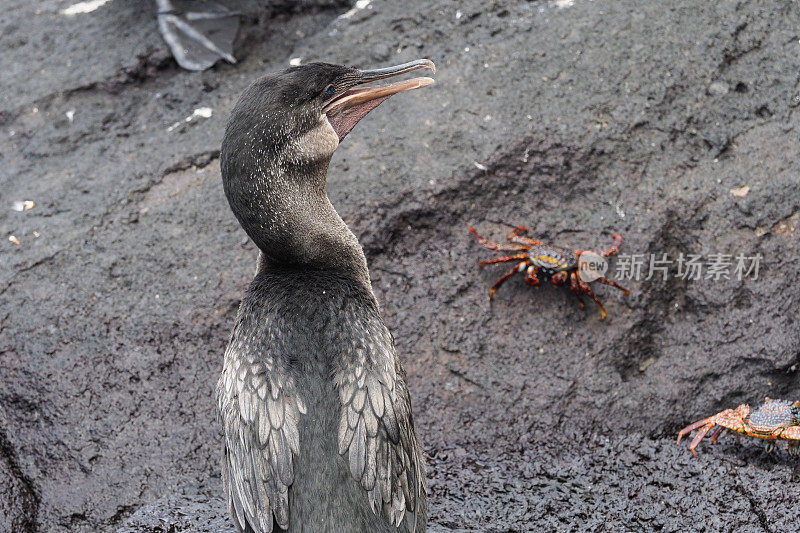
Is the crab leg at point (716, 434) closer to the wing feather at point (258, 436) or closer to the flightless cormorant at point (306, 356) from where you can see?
the flightless cormorant at point (306, 356)

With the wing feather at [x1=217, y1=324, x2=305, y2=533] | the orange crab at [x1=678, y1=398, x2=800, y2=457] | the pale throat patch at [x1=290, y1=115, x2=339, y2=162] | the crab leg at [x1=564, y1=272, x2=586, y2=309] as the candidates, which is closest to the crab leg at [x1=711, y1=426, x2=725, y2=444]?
the orange crab at [x1=678, y1=398, x2=800, y2=457]

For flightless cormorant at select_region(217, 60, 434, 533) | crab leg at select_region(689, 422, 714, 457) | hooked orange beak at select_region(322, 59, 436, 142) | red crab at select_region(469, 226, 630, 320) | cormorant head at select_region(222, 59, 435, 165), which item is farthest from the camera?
red crab at select_region(469, 226, 630, 320)

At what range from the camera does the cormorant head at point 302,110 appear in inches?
131

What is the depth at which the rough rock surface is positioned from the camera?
4.13 metres

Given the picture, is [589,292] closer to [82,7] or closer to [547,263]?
[547,263]

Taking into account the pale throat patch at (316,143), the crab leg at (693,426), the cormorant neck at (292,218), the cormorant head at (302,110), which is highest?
the cormorant head at (302,110)

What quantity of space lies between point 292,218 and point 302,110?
0.42 m

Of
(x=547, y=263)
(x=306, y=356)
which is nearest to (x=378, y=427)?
(x=306, y=356)

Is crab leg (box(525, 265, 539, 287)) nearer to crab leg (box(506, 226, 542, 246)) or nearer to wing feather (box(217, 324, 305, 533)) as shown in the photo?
crab leg (box(506, 226, 542, 246))

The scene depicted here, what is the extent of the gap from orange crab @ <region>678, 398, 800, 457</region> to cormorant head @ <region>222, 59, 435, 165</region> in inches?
81.0

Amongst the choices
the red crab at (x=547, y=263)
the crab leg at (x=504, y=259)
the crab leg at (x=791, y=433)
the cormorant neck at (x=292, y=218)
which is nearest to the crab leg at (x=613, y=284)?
the red crab at (x=547, y=263)

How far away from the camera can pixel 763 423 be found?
12.8 feet

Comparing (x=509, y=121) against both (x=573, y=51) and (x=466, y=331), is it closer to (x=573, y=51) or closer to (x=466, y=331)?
(x=573, y=51)

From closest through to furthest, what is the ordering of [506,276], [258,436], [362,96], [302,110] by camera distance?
[258,436] → [302,110] → [362,96] → [506,276]
